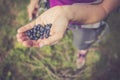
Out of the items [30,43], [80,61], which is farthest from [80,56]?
[30,43]

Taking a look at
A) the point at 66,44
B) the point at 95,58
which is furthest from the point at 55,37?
the point at 95,58

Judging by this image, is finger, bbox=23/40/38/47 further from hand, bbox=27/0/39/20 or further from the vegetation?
hand, bbox=27/0/39/20

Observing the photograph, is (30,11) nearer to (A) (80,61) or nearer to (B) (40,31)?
(B) (40,31)

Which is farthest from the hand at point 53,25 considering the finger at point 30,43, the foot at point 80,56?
the foot at point 80,56

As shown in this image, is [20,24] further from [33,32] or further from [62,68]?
[62,68]

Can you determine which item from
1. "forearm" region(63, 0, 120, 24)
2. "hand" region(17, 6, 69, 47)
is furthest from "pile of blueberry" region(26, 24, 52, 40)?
"forearm" region(63, 0, 120, 24)

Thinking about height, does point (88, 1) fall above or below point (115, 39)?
above
